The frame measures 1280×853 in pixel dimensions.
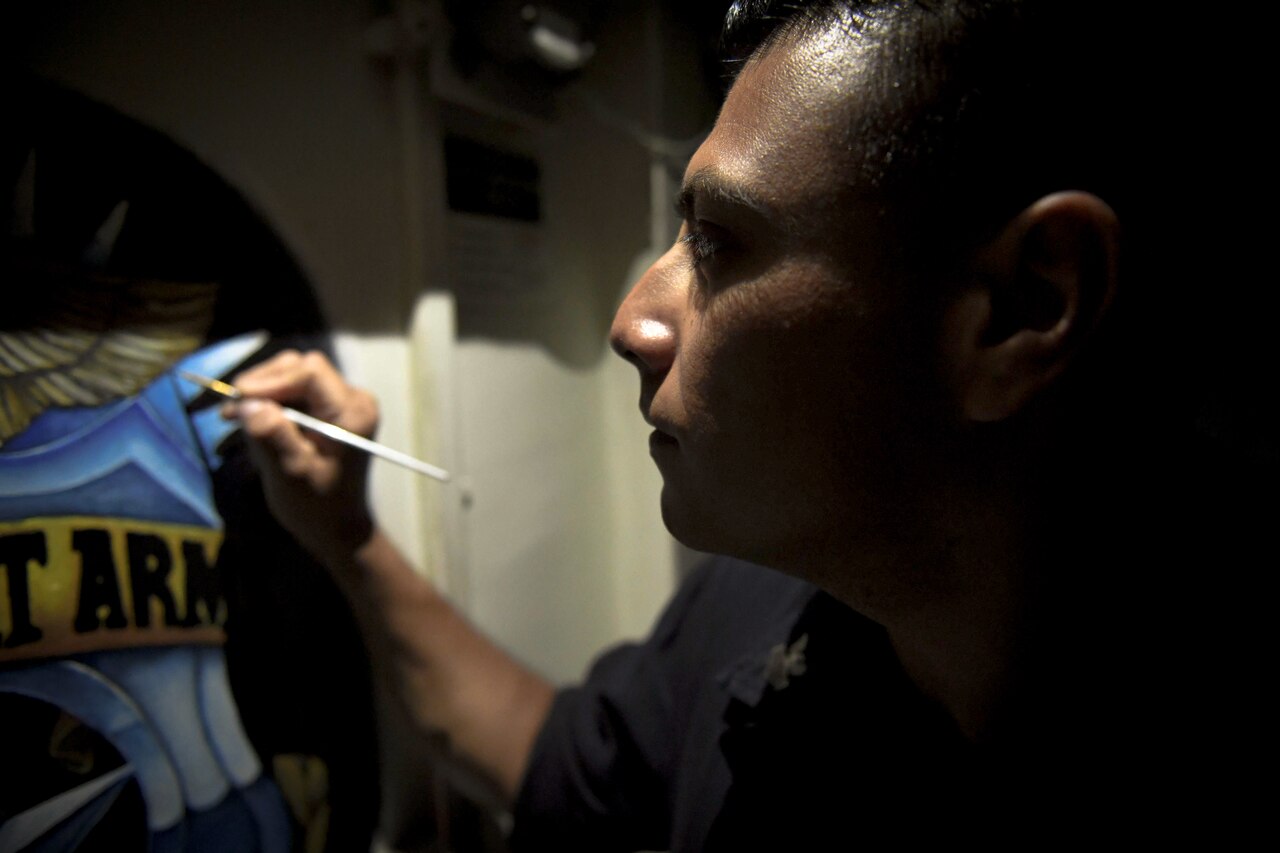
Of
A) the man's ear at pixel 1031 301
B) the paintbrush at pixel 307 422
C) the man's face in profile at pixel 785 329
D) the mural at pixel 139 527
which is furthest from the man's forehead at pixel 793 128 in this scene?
the mural at pixel 139 527

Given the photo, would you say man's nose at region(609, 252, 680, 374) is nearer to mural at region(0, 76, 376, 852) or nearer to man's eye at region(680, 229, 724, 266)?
man's eye at region(680, 229, 724, 266)

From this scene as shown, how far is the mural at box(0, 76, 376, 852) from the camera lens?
0.54 m

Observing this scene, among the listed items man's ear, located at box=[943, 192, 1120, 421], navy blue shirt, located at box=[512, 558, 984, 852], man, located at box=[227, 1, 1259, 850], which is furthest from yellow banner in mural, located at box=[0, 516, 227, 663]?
man's ear, located at box=[943, 192, 1120, 421]

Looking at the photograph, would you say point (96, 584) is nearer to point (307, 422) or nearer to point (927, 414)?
point (307, 422)

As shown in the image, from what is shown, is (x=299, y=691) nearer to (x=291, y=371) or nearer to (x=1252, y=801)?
(x=291, y=371)

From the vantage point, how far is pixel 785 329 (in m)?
0.44

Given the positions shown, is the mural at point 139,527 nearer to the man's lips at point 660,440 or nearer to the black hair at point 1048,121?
the man's lips at point 660,440

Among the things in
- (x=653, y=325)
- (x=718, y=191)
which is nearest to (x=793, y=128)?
(x=718, y=191)

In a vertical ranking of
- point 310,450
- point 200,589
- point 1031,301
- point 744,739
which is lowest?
point 744,739

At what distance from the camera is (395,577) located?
0.83 meters

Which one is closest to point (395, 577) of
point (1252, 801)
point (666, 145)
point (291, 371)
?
Answer: point (291, 371)

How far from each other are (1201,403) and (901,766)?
42 cm

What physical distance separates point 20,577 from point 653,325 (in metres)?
0.56

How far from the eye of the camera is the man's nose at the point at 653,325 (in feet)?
1.67
